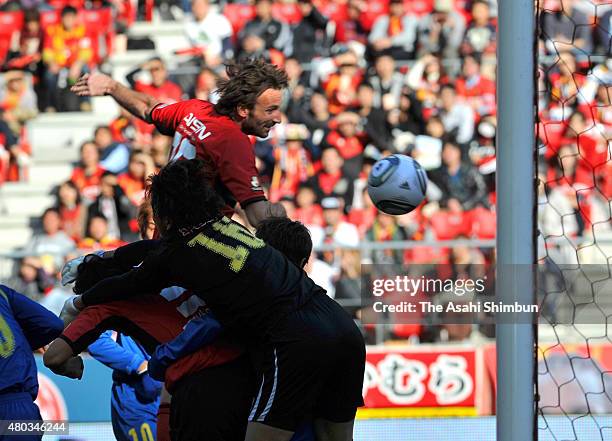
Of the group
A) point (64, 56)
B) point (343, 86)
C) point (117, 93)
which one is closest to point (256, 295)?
point (117, 93)

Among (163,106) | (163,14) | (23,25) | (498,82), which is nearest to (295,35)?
(163,14)

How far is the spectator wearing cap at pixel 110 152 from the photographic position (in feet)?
38.4

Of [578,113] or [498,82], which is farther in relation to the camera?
[578,113]

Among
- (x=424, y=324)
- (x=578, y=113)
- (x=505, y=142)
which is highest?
(x=578, y=113)

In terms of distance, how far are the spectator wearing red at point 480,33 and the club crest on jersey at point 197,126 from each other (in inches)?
315

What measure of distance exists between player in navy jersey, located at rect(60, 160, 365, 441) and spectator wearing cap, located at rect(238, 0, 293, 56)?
8740mm

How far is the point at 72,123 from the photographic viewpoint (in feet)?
44.3

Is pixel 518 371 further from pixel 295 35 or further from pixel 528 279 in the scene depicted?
pixel 295 35

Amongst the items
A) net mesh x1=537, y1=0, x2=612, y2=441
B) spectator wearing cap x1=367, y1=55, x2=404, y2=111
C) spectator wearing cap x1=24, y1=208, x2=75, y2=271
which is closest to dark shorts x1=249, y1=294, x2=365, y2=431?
net mesh x1=537, y1=0, x2=612, y2=441

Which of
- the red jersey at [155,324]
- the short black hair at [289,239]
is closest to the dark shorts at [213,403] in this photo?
the red jersey at [155,324]

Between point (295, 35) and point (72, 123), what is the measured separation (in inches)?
115

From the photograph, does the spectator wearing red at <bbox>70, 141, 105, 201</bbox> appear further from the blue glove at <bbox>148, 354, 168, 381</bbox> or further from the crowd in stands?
the blue glove at <bbox>148, 354, 168, 381</bbox>

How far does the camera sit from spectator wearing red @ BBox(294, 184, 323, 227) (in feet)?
35.6

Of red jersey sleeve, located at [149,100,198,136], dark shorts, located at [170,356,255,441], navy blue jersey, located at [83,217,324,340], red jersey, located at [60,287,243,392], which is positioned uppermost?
red jersey sleeve, located at [149,100,198,136]
